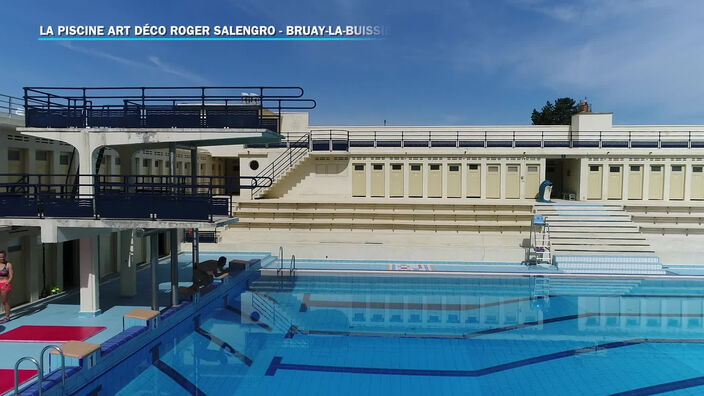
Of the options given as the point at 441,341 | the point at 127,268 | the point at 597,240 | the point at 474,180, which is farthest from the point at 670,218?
the point at 127,268

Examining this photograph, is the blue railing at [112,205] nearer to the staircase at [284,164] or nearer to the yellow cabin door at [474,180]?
the staircase at [284,164]

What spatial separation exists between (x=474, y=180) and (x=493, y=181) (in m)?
1.14

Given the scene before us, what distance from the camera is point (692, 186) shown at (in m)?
28.0

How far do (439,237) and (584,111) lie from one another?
15.7 m

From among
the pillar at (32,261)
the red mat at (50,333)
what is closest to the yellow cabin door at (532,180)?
the red mat at (50,333)

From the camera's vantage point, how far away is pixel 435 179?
2905cm

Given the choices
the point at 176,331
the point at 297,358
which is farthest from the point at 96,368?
the point at 297,358

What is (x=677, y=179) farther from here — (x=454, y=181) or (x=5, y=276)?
(x=5, y=276)

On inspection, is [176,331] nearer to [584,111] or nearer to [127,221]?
[127,221]

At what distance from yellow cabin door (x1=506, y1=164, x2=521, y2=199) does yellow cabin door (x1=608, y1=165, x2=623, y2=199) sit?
18.0 ft

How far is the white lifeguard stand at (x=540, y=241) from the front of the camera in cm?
2236

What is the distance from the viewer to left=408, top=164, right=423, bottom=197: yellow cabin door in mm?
29047

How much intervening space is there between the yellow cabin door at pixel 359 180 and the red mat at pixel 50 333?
1881 cm

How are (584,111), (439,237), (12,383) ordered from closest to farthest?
(12,383) → (439,237) → (584,111)
